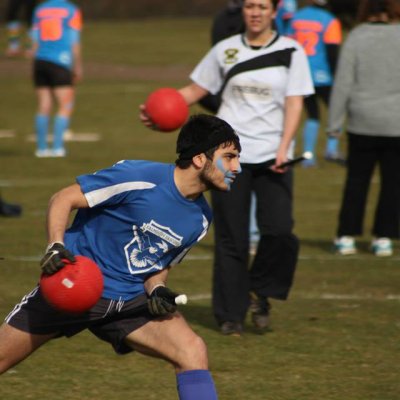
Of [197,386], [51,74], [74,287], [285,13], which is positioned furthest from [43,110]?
[74,287]

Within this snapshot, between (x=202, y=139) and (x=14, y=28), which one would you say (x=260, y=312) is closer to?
(x=202, y=139)

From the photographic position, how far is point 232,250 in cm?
895

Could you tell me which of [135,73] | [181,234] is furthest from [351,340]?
[135,73]

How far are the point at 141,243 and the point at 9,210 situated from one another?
7796mm

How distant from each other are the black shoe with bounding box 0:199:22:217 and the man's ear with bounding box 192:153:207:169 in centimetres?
784

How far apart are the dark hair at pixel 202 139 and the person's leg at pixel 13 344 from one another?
1.10 metres

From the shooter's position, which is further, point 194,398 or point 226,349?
point 226,349

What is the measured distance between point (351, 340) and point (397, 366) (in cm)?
72

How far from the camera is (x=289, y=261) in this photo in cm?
898

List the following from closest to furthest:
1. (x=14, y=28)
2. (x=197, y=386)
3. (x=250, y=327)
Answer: (x=197, y=386) → (x=250, y=327) → (x=14, y=28)

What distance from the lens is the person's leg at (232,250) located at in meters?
8.86

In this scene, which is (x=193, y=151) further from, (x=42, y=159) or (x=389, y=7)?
(x=42, y=159)

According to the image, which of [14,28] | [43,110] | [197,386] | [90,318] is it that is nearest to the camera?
[197,386]

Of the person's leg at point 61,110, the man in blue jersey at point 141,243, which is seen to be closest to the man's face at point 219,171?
the man in blue jersey at point 141,243
